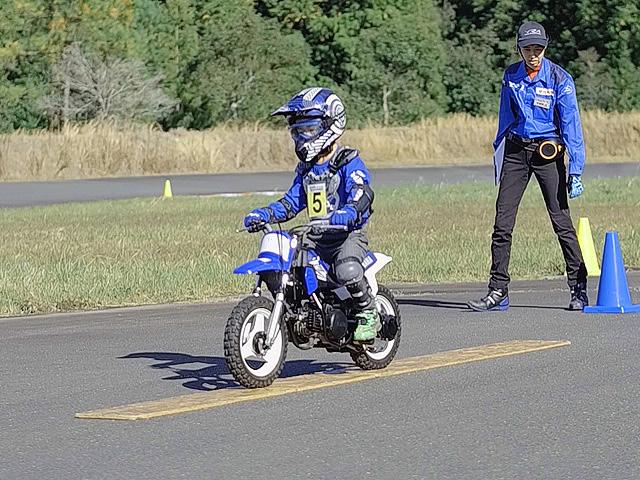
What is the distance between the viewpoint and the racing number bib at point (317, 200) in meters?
8.84

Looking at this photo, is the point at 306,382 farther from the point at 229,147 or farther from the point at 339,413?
the point at 229,147

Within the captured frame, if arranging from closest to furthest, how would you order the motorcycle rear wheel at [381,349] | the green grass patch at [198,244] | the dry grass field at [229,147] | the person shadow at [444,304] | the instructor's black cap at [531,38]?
the motorcycle rear wheel at [381,349]
the instructor's black cap at [531,38]
the person shadow at [444,304]
the green grass patch at [198,244]
the dry grass field at [229,147]

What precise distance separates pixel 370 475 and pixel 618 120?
52353mm

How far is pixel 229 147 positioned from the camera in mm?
50844

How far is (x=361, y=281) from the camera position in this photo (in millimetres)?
8938

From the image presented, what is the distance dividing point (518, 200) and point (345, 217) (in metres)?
4.47

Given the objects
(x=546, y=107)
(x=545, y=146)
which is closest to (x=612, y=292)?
(x=545, y=146)

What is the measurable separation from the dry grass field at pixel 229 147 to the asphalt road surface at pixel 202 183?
96.9 inches

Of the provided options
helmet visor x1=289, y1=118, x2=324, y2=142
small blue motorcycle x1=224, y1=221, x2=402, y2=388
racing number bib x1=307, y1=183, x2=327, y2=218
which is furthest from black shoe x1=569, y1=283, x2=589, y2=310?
helmet visor x1=289, y1=118, x2=324, y2=142

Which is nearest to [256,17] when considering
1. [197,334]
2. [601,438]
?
[197,334]

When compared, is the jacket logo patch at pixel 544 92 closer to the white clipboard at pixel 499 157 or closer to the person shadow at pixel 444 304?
the white clipboard at pixel 499 157

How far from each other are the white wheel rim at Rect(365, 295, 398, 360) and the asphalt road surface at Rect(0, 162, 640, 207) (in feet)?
78.3

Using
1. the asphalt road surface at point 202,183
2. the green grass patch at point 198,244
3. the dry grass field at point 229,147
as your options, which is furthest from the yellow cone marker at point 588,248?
the dry grass field at point 229,147

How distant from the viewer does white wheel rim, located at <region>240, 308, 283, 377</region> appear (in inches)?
333
